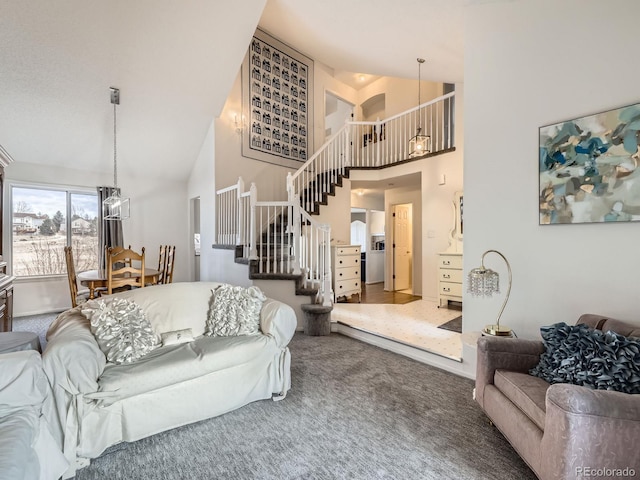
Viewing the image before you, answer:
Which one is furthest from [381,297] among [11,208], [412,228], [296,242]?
[11,208]

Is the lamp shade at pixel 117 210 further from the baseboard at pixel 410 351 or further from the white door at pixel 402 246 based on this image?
the white door at pixel 402 246

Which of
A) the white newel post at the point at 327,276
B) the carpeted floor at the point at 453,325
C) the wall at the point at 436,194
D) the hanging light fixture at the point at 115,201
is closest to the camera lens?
the carpeted floor at the point at 453,325

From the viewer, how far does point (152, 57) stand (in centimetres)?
383

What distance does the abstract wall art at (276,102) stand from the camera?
543 cm

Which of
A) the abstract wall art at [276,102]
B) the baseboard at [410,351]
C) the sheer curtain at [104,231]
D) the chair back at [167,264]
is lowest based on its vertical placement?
the baseboard at [410,351]

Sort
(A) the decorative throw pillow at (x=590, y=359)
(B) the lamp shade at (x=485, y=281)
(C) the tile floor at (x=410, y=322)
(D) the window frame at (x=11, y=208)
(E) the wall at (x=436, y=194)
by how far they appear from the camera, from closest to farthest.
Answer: (A) the decorative throw pillow at (x=590, y=359) → (B) the lamp shade at (x=485, y=281) → (C) the tile floor at (x=410, y=322) → (D) the window frame at (x=11, y=208) → (E) the wall at (x=436, y=194)

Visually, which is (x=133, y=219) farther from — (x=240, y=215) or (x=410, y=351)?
(x=410, y=351)

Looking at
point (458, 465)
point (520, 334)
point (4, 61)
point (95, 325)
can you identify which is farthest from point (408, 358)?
point (4, 61)

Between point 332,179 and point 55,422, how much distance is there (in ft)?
16.1

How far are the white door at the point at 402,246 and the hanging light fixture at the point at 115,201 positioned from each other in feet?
17.5

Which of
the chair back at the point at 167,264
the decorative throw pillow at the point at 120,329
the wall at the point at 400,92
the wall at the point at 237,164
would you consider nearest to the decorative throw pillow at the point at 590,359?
the decorative throw pillow at the point at 120,329

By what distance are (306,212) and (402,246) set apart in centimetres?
313

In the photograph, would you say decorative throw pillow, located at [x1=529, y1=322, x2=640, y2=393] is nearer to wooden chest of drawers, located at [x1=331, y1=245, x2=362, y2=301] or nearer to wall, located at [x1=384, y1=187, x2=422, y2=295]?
wooden chest of drawers, located at [x1=331, y1=245, x2=362, y2=301]

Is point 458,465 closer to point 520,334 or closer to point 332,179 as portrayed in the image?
point 520,334
